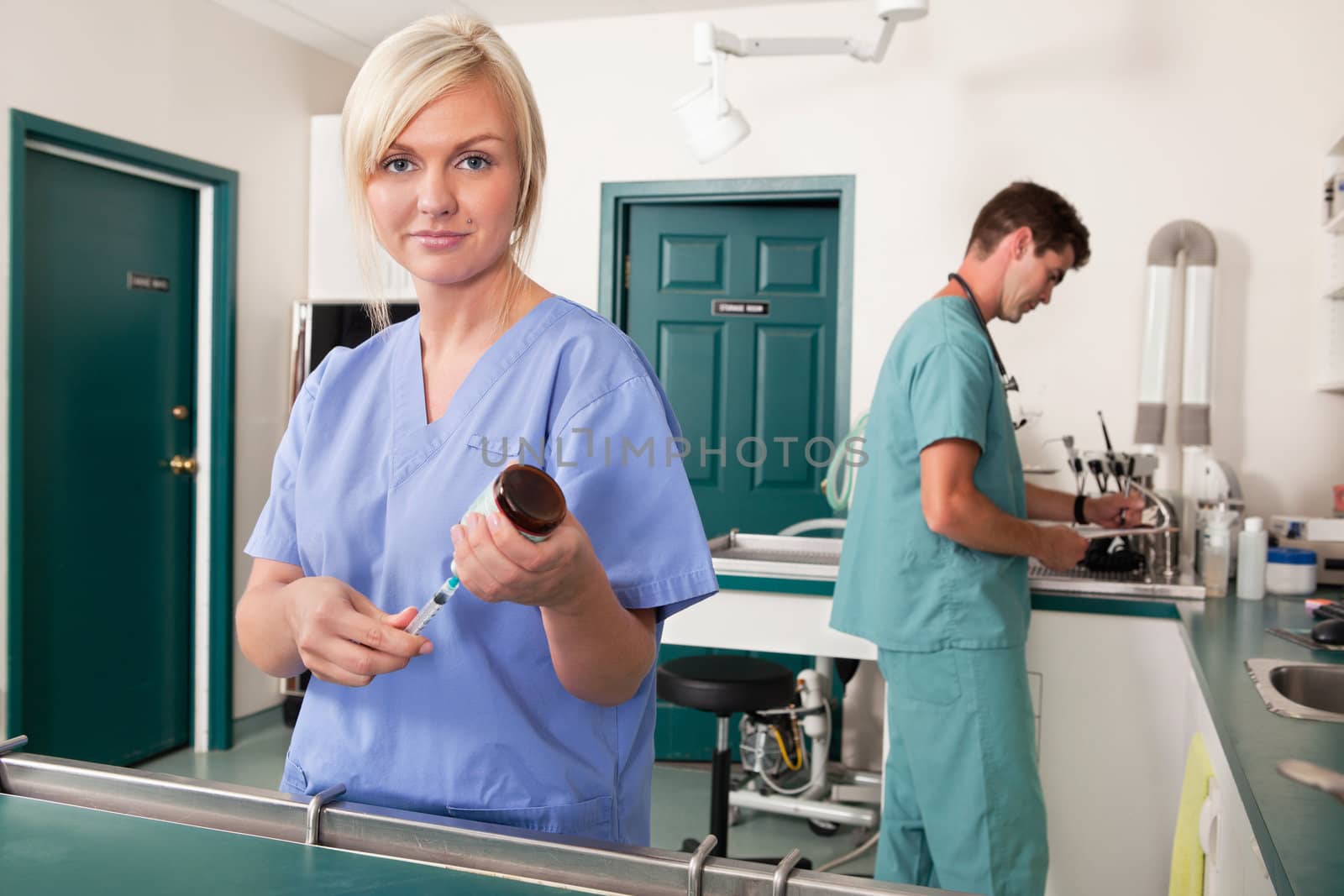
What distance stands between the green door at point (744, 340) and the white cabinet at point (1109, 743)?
1.46m

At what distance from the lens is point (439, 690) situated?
0.91 m

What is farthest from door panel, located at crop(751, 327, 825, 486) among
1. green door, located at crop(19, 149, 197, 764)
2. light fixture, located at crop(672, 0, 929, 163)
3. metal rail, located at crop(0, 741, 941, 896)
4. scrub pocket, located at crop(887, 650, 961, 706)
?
metal rail, located at crop(0, 741, 941, 896)

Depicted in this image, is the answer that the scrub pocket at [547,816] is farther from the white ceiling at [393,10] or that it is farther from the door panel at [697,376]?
the white ceiling at [393,10]

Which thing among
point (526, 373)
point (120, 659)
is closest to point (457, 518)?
point (526, 373)

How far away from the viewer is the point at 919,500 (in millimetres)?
2051

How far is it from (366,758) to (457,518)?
0.71 ft

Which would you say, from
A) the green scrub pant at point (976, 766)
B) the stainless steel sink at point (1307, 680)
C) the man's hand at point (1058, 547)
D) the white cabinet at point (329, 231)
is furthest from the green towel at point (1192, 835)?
the white cabinet at point (329, 231)

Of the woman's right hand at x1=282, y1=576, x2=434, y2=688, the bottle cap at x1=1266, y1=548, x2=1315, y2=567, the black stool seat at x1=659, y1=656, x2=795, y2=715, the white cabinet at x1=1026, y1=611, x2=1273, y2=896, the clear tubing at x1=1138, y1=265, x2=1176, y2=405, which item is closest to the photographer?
the woman's right hand at x1=282, y1=576, x2=434, y2=688

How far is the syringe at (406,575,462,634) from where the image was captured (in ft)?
2.52

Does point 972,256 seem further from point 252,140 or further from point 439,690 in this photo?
point 252,140

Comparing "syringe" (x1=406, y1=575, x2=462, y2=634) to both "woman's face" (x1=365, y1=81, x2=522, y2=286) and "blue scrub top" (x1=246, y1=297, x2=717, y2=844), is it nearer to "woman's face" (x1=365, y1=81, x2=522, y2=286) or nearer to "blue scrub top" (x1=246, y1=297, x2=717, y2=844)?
"blue scrub top" (x1=246, y1=297, x2=717, y2=844)

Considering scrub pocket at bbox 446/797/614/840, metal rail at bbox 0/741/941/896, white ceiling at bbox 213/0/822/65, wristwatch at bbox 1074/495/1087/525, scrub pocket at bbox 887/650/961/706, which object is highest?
white ceiling at bbox 213/0/822/65

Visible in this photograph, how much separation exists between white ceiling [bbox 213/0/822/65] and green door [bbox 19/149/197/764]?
730 mm

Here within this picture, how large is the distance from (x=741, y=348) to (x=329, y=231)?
5.47 feet
